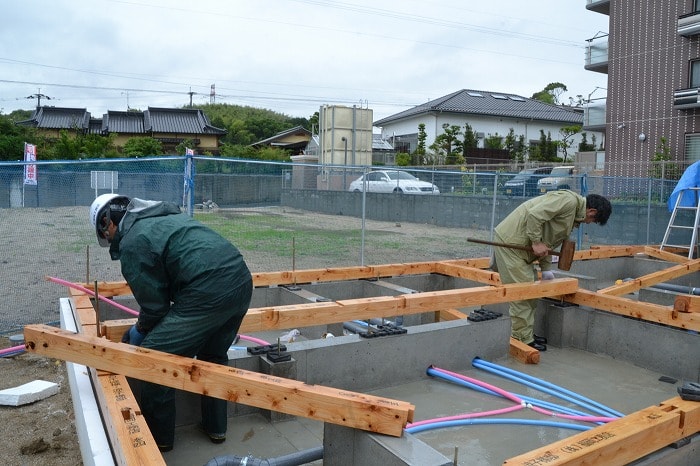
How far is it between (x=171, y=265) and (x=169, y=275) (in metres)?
0.08

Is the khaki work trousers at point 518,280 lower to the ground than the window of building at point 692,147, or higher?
lower

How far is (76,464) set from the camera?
3641 mm

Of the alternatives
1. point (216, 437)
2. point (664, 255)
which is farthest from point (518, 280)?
point (664, 255)

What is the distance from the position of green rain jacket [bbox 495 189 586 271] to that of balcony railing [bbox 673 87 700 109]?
58.7 ft

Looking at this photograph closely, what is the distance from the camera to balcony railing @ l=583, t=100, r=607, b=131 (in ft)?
80.7

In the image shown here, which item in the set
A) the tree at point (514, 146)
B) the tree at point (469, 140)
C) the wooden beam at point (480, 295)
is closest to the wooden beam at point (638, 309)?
the wooden beam at point (480, 295)

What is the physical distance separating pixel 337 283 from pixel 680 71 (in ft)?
66.1

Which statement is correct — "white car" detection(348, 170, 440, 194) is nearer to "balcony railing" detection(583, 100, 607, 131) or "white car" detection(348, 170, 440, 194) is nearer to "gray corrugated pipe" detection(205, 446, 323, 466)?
"balcony railing" detection(583, 100, 607, 131)

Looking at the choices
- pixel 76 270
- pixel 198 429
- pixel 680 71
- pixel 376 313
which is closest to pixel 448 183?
pixel 680 71

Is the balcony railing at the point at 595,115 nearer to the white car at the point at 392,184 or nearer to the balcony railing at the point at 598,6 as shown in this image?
the balcony railing at the point at 598,6

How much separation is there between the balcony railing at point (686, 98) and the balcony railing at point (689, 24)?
2011 millimetres

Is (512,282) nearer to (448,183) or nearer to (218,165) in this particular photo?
(448,183)

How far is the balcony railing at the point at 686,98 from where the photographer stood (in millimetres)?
19953

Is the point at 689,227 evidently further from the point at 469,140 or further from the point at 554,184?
the point at 469,140
